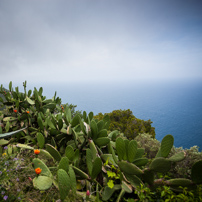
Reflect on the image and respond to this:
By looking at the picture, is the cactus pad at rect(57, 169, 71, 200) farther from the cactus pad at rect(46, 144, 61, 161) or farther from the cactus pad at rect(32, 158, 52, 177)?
the cactus pad at rect(46, 144, 61, 161)

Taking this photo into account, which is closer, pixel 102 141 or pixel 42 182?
pixel 42 182

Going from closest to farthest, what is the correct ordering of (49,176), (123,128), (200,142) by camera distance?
1. (49,176)
2. (123,128)
3. (200,142)

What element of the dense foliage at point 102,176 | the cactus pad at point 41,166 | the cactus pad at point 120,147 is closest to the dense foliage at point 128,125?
the dense foliage at point 102,176

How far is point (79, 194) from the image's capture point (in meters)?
1.07

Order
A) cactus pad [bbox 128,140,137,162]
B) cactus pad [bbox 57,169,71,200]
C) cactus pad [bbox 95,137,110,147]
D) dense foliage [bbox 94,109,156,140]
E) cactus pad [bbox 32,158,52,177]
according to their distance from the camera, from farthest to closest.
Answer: dense foliage [bbox 94,109,156,140] < cactus pad [bbox 95,137,110,147] < cactus pad [bbox 128,140,137,162] < cactus pad [bbox 32,158,52,177] < cactus pad [bbox 57,169,71,200]

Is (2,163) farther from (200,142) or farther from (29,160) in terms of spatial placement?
(200,142)

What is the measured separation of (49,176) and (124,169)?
0.65 meters

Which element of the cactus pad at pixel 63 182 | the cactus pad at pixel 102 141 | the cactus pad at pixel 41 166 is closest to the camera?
the cactus pad at pixel 63 182

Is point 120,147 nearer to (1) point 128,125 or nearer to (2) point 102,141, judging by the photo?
(2) point 102,141

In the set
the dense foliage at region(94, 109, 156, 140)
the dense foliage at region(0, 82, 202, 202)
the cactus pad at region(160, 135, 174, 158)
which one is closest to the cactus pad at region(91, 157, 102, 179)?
the dense foliage at region(0, 82, 202, 202)

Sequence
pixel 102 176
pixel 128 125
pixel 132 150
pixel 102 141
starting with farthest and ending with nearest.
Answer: pixel 128 125 → pixel 102 141 → pixel 102 176 → pixel 132 150

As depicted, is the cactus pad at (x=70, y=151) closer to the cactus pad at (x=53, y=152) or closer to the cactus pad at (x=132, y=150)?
the cactus pad at (x=53, y=152)

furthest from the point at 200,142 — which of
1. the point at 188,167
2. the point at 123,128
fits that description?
the point at 188,167

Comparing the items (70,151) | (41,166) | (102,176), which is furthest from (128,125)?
(41,166)
